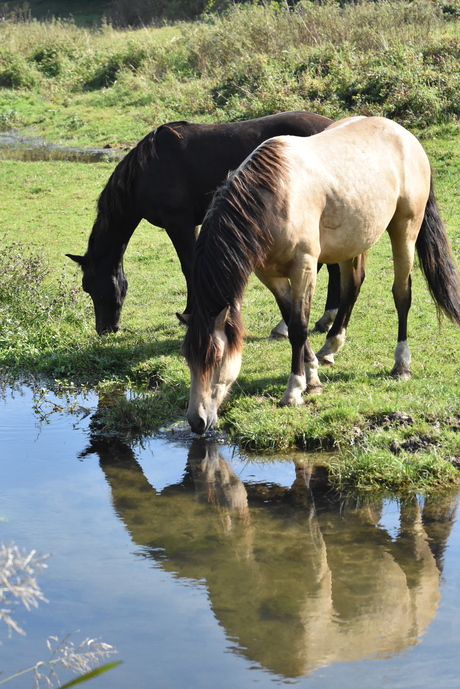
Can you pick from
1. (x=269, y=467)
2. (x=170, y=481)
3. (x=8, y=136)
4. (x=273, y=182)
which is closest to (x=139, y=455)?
(x=170, y=481)

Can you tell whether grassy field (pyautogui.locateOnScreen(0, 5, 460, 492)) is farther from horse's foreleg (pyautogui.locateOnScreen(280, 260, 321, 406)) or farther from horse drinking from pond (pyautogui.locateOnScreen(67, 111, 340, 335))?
horse drinking from pond (pyautogui.locateOnScreen(67, 111, 340, 335))

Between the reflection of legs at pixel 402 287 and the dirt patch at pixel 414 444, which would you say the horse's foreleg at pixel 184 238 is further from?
the dirt patch at pixel 414 444

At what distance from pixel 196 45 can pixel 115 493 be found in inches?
768

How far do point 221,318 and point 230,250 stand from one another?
0.41m

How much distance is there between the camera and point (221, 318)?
4691 mm

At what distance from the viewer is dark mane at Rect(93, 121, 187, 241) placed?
6782 mm

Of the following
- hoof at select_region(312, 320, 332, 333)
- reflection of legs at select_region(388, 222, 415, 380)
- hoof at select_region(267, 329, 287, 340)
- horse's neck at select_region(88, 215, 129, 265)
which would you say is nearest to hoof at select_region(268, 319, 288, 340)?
hoof at select_region(267, 329, 287, 340)

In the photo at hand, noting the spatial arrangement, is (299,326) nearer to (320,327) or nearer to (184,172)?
(320,327)

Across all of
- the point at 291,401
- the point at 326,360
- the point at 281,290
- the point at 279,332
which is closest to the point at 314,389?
the point at 291,401

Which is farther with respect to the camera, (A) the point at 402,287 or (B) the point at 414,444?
(A) the point at 402,287

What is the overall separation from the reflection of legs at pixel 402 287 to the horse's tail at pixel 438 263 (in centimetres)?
21

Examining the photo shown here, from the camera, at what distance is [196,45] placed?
21734 millimetres

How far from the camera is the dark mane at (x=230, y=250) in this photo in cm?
465

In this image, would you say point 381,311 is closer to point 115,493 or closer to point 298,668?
Result: point 115,493
